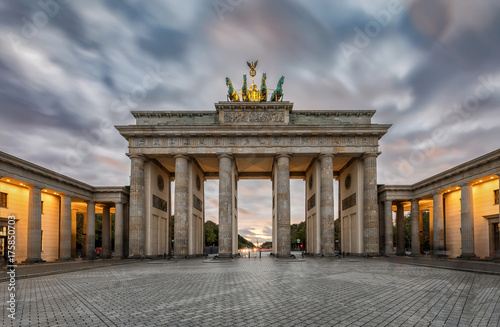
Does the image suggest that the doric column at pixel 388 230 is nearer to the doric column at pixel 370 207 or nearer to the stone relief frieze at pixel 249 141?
Answer: the doric column at pixel 370 207

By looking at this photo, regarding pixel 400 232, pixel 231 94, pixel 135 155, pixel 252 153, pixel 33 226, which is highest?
pixel 231 94

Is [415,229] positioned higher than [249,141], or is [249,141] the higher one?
[249,141]

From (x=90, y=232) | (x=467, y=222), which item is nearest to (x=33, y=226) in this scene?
(x=90, y=232)

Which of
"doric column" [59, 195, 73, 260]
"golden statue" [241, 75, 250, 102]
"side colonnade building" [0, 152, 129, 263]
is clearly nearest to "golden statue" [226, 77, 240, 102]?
"golden statue" [241, 75, 250, 102]

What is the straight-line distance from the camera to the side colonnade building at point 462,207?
33.1 meters

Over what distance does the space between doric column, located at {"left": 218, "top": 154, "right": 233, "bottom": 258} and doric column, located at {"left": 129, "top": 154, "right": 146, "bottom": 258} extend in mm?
9435

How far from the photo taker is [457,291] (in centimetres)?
1306

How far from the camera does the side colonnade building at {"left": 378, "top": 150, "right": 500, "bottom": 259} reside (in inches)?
1303

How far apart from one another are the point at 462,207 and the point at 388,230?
11.9 metres

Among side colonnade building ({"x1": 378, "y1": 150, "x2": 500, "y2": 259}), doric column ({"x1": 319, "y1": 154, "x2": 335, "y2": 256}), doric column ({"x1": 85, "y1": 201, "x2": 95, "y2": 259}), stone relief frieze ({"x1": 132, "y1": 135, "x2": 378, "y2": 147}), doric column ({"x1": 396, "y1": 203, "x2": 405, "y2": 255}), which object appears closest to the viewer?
side colonnade building ({"x1": 378, "y1": 150, "x2": 500, "y2": 259})

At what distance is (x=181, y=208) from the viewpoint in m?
40.9

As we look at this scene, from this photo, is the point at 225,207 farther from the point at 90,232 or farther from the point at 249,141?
the point at 90,232

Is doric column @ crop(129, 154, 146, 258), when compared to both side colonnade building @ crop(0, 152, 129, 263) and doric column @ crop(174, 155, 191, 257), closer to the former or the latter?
side colonnade building @ crop(0, 152, 129, 263)

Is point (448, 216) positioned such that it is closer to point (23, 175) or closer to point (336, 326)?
point (336, 326)
